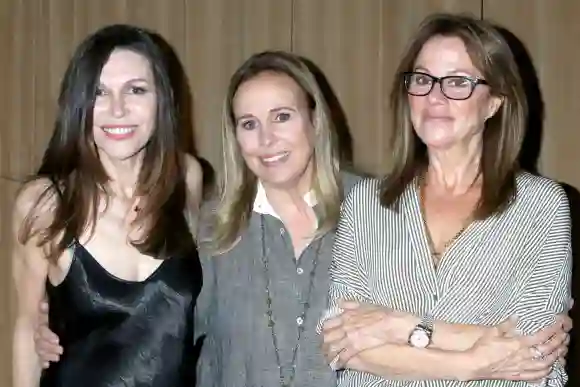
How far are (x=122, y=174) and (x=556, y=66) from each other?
3.88ft

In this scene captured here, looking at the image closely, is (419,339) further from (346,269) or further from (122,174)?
(122,174)

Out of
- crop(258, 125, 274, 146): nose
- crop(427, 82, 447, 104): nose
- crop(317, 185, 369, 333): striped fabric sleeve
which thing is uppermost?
crop(427, 82, 447, 104): nose

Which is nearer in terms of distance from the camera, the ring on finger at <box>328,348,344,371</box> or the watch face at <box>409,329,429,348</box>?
the watch face at <box>409,329,429,348</box>

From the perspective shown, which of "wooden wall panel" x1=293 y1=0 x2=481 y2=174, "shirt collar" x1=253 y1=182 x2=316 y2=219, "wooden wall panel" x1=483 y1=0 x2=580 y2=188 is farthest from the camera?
"wooden wall panel" x1=293 y1=0 x2=481 y2=174

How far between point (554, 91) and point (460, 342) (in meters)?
0.86

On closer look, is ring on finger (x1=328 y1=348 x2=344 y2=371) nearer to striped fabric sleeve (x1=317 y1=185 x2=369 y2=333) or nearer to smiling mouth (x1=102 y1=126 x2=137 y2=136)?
striped fabric sleeve (x1=317 y1=185 x2=369 y2=333)

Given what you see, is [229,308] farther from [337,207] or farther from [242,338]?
[337,207]

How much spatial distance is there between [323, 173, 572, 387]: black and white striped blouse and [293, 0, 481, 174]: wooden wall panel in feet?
2.20

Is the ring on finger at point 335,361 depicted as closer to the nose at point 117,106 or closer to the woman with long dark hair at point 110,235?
the woman with long dark hair at point 110,235

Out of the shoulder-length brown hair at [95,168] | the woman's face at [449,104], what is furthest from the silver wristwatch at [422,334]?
the shoulder-length brown hair at [95,168]

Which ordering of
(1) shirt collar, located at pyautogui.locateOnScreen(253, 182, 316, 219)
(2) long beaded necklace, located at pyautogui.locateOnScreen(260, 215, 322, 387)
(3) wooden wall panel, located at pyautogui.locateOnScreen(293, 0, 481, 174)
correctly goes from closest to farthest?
(2) long beaded necklace, located at pyautogui.locateOnScreen(260, 215, 322, 387), (1) shirt collar, located at pyautogui.locateOnScreen(253, 182, 316, 219), (3) wooden wall panel, located at pyautogui.locateOnScreen(293, 0, 481, 174)

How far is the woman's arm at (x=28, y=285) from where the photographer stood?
2061 mm

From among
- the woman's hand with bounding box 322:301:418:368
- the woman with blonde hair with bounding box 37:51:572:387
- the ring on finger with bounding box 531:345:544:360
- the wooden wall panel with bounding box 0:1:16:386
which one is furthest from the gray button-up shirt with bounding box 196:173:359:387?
the wooden wall panel with bounding box 0:1:16:386

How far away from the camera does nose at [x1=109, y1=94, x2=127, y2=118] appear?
2.03 meters
